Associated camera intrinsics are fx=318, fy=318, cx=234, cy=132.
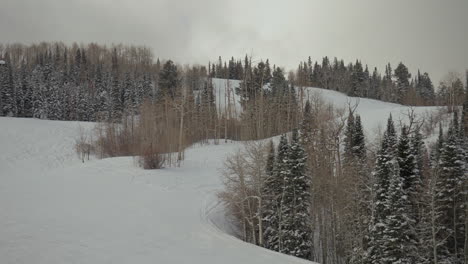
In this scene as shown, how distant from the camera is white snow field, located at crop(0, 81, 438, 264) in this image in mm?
9633

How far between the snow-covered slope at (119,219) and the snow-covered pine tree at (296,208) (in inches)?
194

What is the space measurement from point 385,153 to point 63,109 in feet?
225

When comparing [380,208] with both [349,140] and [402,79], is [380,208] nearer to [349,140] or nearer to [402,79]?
[349,140]

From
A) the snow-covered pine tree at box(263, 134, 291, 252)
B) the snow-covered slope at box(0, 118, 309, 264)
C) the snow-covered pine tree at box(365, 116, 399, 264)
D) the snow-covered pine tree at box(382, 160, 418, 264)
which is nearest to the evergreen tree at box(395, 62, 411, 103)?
the snow-covered pine tree at box(365, 116, 399, 264)

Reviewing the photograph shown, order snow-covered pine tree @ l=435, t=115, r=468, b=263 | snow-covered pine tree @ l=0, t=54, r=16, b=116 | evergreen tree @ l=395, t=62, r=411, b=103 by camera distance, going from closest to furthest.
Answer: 1. snow-covered pine tree @ l=435, t=115, r=468, b=263
2. snow-covered pine tree @ l=0, t=54, r=16, b=116
3. evergreen tree @ l=395, t=62, r=411, b=103

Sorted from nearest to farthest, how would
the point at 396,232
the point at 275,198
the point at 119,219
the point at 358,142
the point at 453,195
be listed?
the point at 119,219, the point at 396,232, the point at 275,198, the point at 453,195, the point at 358,142

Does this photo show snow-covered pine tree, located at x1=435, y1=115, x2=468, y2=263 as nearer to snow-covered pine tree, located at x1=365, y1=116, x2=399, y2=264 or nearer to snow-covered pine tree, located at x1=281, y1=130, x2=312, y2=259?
snow-covered pine tree, located at x1=365, y1=116, x2=399, y2=264

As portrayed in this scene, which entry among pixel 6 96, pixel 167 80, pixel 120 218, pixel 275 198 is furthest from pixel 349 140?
pixel 6 96

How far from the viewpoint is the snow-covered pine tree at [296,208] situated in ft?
75.7

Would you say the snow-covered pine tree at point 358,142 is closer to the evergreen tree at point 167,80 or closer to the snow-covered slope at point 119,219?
the snow-covered slope at point 119,219

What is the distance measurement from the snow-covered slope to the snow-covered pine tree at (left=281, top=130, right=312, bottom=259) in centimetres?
493

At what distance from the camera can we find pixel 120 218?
1377 centimetres

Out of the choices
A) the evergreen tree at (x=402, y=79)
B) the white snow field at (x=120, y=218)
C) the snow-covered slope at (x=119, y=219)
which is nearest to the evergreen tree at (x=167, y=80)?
the white snow field at (x=120, y=218)

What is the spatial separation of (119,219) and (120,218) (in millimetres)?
181
